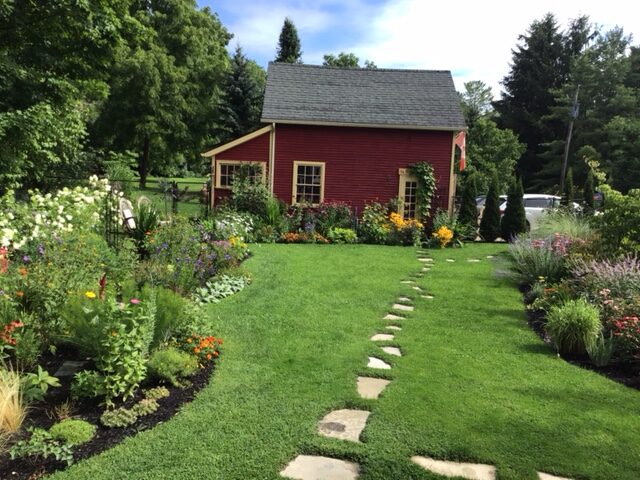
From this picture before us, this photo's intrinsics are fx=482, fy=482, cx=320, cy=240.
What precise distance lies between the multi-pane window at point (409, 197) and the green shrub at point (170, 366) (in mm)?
11204

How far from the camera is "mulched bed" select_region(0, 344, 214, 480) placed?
8.61 feet

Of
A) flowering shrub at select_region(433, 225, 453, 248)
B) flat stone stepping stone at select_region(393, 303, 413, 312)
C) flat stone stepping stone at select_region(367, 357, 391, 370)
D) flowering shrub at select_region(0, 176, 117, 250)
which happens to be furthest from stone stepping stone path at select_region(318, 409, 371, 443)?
flowering shrub at select_region(433, 225, 453, 248)

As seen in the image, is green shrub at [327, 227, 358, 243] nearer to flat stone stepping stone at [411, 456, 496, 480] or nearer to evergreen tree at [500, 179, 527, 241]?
evergreen tree at [500, 179, 527, 241]

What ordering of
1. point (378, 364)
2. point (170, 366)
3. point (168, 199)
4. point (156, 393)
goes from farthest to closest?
point (168, 199) < point (378, 364) < point (170, 366) < point (156, 393)

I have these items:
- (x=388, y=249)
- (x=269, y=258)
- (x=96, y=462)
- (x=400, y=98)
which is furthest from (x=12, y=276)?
Answer: (x=400, y=98)

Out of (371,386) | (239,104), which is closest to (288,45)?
Answer: (239,104)

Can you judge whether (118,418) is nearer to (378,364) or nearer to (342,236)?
(378,364)

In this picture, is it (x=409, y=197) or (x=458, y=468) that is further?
(x=409, y=197)

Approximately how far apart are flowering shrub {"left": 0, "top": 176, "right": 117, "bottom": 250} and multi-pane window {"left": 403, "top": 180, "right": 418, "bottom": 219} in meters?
8.70

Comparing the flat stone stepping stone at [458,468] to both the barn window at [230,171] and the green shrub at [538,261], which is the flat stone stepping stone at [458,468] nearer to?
the green shrub at [538,261]

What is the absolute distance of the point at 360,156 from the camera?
46.3 feet

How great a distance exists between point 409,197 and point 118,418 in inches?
476

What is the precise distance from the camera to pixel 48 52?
33.4ft

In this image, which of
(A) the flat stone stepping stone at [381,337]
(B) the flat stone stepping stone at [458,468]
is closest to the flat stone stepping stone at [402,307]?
(A) the flat stone stepping stone at [381,337]
